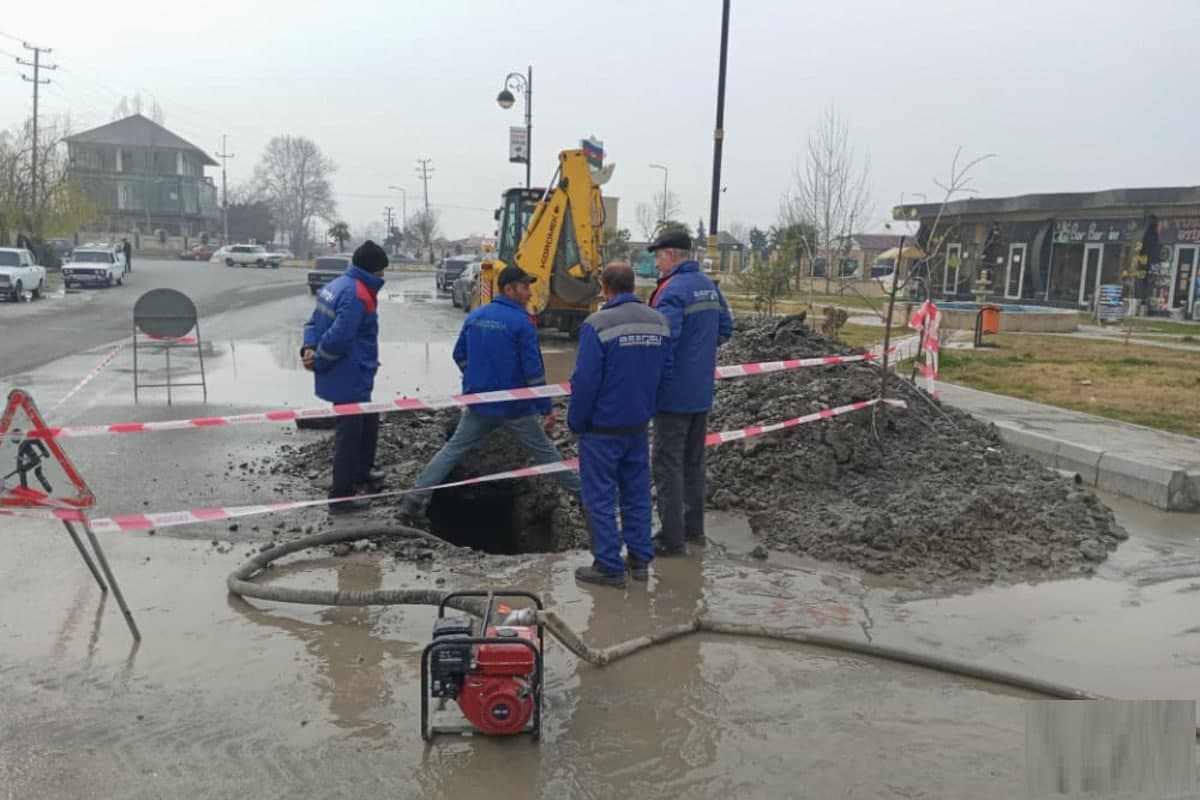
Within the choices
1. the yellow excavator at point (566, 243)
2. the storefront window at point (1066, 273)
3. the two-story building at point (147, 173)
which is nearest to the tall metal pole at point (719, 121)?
the yellow excavator at point (566, 243)

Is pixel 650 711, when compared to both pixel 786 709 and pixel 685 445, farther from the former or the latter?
pixel 685 445

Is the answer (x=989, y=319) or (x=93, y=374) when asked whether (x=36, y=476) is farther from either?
(x=989, y=319)

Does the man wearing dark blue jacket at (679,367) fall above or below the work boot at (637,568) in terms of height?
above

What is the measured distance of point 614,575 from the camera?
5.34 meters

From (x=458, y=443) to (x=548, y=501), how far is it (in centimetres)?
147

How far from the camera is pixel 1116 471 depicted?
26.8 feet

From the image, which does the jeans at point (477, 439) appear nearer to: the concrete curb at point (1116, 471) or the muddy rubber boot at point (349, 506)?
the muddy rubber boot at point (349, 506)

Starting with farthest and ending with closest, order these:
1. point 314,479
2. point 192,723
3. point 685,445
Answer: point 314,479 → point 685,445 → point 192,723

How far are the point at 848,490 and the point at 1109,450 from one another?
3.19 m

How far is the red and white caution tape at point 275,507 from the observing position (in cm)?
482

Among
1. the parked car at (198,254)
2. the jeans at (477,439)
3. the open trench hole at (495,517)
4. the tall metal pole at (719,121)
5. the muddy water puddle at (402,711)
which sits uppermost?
the tall metal pole at (719,121)

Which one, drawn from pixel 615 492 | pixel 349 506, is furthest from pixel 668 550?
pixel 349 506

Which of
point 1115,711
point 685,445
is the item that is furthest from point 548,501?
point 1115,711

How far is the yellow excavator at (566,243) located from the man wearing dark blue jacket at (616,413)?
10724 mm
